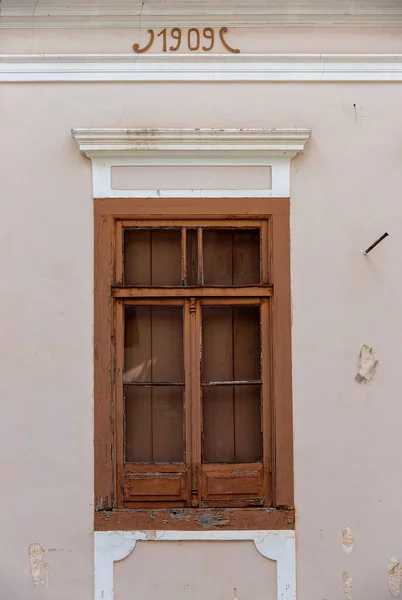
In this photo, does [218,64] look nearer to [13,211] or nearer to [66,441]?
[13,211]

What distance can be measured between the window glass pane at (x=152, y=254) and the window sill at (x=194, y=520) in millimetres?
1371

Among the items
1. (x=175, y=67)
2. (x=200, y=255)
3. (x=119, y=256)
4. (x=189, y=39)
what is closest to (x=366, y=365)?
(x=200, y=255)

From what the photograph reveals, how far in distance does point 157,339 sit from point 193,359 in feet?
0.86

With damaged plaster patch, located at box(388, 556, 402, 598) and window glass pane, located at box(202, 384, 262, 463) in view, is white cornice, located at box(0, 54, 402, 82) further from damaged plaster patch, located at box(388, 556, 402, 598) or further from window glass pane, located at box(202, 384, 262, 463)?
damaged plaster patch, located at box(388, 556, 402, 598)

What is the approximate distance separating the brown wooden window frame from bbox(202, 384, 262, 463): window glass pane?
0.08 m

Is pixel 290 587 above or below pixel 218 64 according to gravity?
below

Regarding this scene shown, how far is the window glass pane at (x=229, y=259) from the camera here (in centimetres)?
459

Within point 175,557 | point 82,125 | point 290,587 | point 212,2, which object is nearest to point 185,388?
point 175,557

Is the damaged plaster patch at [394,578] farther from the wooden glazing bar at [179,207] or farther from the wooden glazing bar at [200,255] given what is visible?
the wooden glazing bar at [179,207]

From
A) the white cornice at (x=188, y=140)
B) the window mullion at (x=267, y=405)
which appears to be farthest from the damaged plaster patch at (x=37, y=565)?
the white cornice at (x=188, y=140)

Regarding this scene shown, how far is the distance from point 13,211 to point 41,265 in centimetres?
36

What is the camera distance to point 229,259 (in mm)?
4594

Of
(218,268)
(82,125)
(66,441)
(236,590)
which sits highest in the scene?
(82,125)

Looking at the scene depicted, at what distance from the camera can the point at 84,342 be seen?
442 cm
